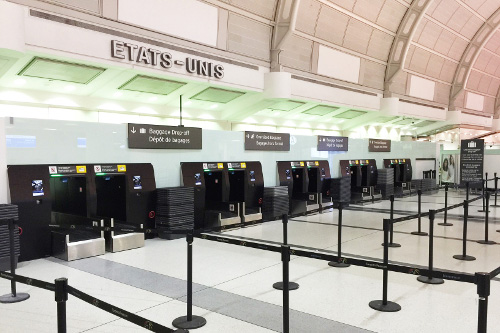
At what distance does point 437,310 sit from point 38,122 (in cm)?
609

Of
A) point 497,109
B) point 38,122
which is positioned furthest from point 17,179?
point 497,109

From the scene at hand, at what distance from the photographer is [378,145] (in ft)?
51.3

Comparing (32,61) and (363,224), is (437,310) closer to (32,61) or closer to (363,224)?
(363,224)

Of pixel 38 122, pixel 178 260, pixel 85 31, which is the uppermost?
pixel 85 31

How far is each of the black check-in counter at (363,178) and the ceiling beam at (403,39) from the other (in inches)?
249

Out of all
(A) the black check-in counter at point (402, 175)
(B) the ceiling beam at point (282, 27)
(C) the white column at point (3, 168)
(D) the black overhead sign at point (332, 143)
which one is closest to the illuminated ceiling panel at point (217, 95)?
(B) the ceiling beam at point (282, 27)

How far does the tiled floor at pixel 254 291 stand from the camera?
397 centimetres

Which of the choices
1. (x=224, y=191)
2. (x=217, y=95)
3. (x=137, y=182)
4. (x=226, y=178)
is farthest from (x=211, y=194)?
(x=217, y=95)

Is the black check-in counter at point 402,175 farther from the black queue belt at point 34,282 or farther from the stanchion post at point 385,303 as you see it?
the black queue belt at point 34,282

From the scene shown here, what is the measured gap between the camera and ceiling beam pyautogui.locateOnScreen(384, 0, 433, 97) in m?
17.7

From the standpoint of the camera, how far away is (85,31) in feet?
30.4

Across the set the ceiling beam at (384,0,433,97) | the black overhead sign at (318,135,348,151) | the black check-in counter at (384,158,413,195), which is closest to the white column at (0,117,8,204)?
the black overhead sign at (318,135,348,151)

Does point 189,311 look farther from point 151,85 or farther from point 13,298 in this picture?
point 151,85

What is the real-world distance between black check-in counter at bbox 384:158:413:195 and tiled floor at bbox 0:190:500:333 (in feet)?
29.5
